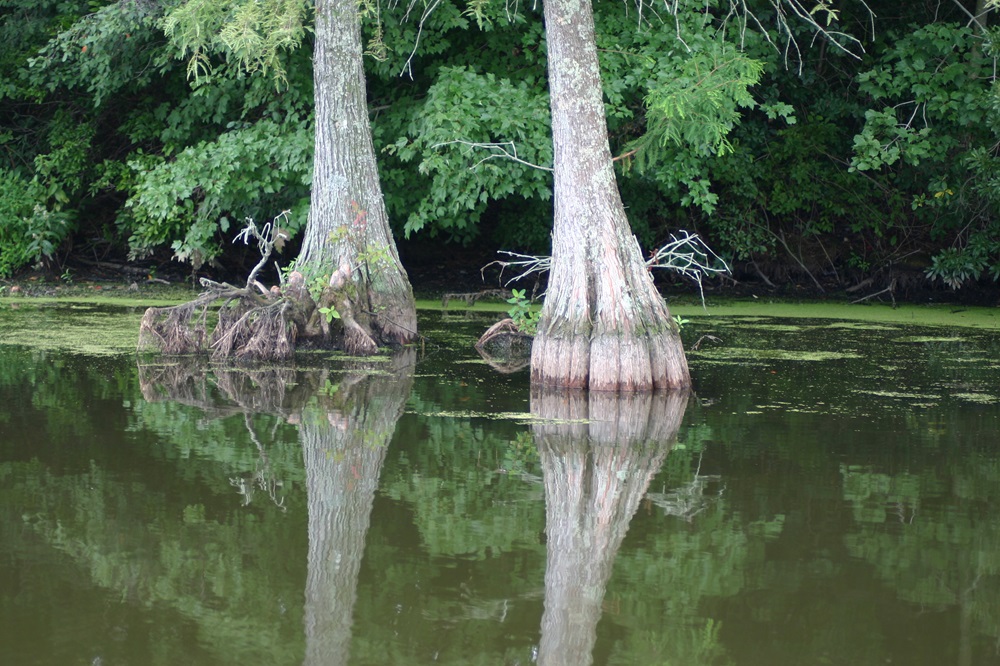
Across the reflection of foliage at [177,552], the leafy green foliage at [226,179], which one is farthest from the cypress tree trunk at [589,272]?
the leafy green foliage at [226,179]

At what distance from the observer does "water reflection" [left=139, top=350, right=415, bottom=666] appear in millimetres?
3969

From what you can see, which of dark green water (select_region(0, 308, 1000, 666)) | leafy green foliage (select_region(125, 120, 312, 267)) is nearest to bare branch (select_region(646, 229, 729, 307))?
dark green water (select_region(0, 308, 1000, 666))

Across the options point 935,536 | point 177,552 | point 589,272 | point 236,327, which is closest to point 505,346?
point 236,327

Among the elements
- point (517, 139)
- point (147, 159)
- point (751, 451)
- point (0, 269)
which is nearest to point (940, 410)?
point (751, 451)

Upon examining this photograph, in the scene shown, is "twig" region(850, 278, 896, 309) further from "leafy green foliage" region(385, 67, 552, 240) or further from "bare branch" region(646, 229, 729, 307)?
"leafy green foliage" region(385, 67, 552, 240)

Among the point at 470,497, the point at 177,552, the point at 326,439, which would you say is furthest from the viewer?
the point at 326,439

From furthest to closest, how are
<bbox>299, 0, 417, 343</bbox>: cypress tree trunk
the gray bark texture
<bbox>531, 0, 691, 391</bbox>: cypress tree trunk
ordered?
1. <bbox>299, 0, 417, 343</bbox>: cypress tree trunk
2. <bbox>531, 0, 691, 391</bbox>: cypress tree trunk
3. the gray bark texture

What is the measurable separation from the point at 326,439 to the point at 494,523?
6.09 ft

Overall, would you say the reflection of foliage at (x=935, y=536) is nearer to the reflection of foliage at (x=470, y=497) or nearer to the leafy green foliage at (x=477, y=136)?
the reflection of foliage at (x=470, y=497)

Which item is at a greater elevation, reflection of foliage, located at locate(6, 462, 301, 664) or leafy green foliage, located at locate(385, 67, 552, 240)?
leafy green foliage, located at locate(385, 67, 552, 240)

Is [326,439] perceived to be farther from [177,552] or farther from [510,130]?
[510,130]

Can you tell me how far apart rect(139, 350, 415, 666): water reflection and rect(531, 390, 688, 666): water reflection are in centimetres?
70

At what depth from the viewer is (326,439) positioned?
6.48 metres

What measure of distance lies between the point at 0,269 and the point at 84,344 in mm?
5952
